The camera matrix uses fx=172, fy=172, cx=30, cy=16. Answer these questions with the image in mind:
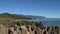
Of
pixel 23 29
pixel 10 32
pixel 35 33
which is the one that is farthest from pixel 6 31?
pixel 35 33

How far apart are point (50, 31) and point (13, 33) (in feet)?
5.66

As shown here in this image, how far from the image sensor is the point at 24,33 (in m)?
8.01

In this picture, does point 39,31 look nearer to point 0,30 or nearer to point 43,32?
point 43,32

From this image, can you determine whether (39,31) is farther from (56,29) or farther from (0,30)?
(0,30)

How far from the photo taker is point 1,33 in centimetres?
770

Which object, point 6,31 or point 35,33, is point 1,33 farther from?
point 35,33

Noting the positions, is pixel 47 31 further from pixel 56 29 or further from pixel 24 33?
pixel 24 33

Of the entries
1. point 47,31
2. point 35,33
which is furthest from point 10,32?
point 47,31

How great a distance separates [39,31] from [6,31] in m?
1.54

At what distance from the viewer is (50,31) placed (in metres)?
8.04

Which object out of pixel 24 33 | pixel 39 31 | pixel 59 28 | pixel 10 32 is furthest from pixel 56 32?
pixel 10 32

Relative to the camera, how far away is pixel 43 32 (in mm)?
8117

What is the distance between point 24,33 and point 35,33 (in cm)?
52

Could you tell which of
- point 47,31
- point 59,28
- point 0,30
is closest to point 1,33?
point 0,30
